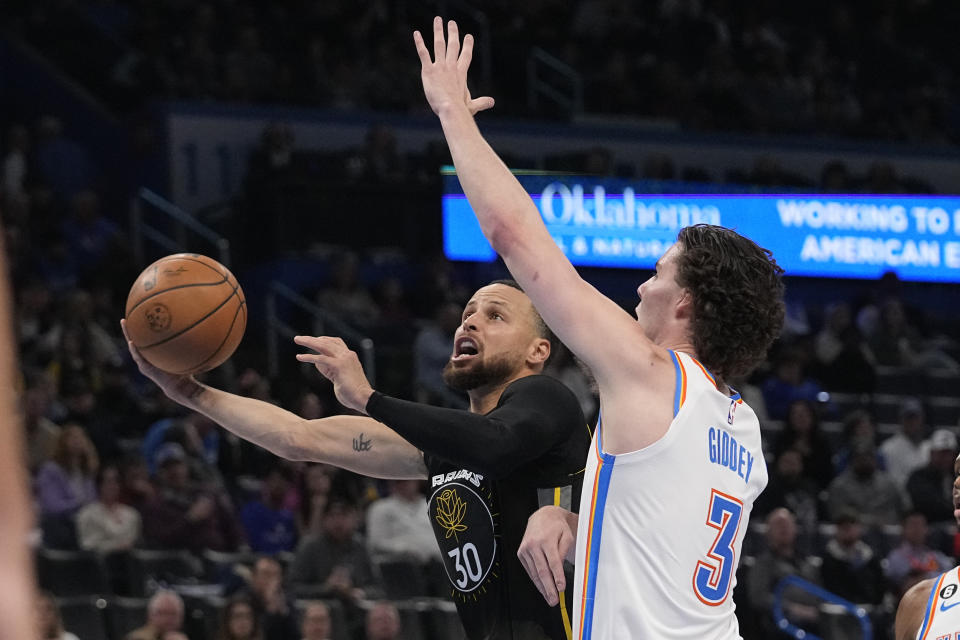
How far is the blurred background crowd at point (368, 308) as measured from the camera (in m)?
9.99

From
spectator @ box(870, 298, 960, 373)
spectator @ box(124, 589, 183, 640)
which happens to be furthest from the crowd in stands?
spectator @ box(124, 589, 183, 640)

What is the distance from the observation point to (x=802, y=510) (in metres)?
12.1

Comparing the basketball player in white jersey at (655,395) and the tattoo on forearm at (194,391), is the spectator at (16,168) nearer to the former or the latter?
the tattoo on forearm at (194,391)

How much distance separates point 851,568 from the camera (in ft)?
36.8

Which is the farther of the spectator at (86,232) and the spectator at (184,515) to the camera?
the spectator at (86,232)

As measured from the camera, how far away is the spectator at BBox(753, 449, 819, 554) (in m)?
11.9

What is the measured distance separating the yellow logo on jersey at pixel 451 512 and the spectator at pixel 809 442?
888cm

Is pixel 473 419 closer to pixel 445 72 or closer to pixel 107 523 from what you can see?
pixel 445 72

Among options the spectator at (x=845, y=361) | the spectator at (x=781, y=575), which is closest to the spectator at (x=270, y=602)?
the spectator at (x=781, y=575)

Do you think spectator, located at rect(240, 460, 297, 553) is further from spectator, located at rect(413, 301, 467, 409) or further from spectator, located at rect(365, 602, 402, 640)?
spectator, located at rect(413, 301, 467, 409)

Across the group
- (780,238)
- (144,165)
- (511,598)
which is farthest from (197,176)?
(511,598)

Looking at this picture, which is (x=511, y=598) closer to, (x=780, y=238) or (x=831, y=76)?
(x=780, y=238)

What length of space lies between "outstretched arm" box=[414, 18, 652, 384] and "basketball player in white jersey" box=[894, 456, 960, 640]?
173 centimetres

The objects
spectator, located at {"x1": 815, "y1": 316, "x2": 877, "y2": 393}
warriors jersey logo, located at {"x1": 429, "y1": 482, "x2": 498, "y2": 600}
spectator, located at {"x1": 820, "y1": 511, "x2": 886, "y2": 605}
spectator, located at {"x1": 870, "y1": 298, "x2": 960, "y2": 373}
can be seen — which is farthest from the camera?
spectator, located at {"x1": 870, "y1": 298, "x2": 960, "y2": 373}
